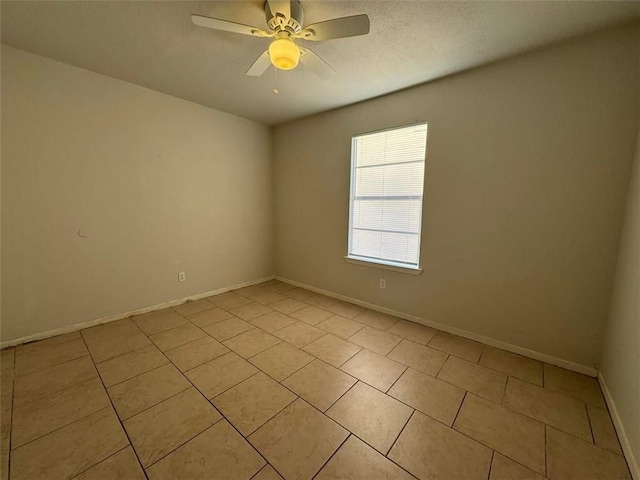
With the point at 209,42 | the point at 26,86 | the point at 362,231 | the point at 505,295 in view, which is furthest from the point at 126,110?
the point at 505,295

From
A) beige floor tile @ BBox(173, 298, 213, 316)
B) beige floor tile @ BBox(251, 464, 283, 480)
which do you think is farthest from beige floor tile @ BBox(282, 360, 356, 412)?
beige floor tile @ BBox(173, 298, 213, 316)

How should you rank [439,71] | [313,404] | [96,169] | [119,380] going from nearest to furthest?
[313,404]
[119,380]
[439,71]
[96,169]

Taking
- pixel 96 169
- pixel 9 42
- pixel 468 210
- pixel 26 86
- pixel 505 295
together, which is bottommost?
pixel 505 295

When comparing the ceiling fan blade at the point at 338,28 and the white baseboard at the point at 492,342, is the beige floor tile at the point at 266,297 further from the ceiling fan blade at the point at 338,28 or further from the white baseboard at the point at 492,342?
the ceiling fan blade at the point at 338,28

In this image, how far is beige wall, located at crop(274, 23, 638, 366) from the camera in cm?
176

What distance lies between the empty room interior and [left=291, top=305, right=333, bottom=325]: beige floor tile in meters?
0.03

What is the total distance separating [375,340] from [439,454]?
44.0 inches

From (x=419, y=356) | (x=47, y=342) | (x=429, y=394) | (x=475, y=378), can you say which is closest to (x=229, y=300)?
(x=47, y=342)

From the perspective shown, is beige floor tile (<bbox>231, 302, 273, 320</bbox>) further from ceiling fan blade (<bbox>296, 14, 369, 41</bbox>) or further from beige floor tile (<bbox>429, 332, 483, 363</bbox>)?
ceiling fan blade (<bbox>296, 14, 369, 41</bbox>)

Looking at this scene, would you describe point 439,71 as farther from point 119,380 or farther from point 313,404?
point 119,380

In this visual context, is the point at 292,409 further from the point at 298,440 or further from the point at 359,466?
the point at 359,466

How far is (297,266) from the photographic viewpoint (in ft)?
13.0

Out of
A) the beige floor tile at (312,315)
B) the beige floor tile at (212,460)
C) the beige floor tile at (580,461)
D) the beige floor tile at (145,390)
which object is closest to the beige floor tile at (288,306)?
the beige floor tile at (312,315)

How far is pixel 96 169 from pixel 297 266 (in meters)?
2.62
